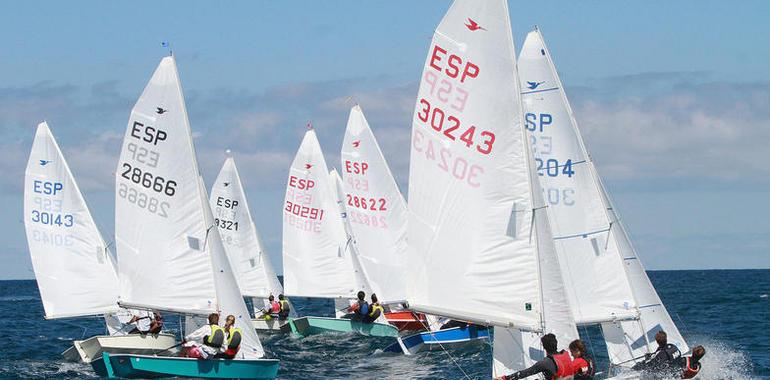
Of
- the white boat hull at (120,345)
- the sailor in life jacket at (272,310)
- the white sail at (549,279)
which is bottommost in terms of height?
the white boat hull at (120,345)

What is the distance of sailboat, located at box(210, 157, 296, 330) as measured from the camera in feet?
129

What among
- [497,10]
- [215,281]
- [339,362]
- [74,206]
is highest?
[497,10]

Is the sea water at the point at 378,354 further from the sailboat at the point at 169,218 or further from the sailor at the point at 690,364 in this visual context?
the sailor at the point at 690,364

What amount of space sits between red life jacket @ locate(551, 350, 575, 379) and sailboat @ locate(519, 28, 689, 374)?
17.8 feet

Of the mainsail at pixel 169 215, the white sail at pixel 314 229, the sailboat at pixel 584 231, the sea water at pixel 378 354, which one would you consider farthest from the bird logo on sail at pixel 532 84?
the white sail at pixel 314 229

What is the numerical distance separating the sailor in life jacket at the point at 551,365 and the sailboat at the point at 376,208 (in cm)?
1642

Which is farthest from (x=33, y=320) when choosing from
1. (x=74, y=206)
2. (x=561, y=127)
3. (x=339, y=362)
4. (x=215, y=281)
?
(x=561, y=127)

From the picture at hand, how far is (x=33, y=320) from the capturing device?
49406 mm

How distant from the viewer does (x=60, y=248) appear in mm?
29875

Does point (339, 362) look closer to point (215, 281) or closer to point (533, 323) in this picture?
point (215, 281)

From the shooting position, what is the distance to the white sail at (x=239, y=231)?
129 ft

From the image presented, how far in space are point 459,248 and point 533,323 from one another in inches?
66.2

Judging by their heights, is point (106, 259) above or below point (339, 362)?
above

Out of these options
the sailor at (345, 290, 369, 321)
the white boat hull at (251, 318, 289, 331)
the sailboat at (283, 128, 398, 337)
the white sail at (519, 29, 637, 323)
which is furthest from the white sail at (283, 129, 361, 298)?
the white sail at (519, 29, 637, 323)
